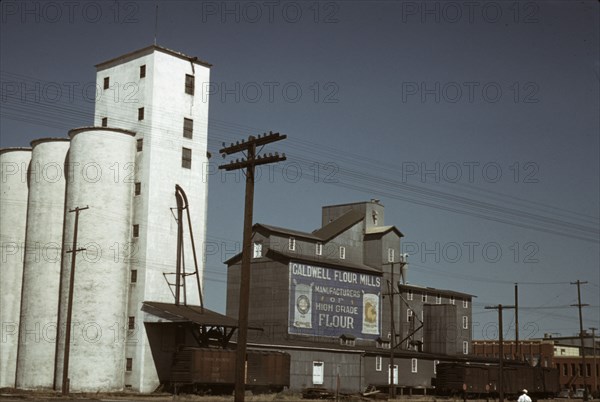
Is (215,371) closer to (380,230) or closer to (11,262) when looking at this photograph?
(11,262)

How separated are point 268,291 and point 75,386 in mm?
21999

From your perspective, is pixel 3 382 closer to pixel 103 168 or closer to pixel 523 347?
pixel 103 168

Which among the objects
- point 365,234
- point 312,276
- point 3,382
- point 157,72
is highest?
point 157,72

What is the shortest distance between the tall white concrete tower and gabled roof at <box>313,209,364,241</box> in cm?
2127

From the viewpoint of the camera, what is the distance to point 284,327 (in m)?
70.0

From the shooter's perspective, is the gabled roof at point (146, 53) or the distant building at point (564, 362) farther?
the distant building at point (564, 362)

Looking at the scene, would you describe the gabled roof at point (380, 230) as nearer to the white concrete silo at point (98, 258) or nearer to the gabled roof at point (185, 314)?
the gabled roof at point (185, 314)

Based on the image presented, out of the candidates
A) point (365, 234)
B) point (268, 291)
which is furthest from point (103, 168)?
point (365, 234)

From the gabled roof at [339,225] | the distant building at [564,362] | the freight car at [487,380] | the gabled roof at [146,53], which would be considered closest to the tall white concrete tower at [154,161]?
the gabled roof at [146,53]

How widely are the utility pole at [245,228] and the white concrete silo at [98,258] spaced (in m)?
26.9

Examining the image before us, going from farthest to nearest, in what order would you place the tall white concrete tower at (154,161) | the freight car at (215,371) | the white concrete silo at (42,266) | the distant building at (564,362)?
1. the distant building at (564,362)
2. the white concrete silo at (42,266)
3. the tall white concrete tower at (154,161)
4. the freight car at (215,371)

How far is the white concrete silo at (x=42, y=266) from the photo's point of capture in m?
57.5

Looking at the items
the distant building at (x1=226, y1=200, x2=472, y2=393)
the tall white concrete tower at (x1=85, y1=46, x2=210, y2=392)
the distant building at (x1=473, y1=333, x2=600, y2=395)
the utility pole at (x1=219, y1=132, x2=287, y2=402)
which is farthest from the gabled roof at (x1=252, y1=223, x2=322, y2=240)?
the distant building at (x1=473, y1=333, x2=600, y2=395)

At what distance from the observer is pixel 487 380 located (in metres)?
72.6
